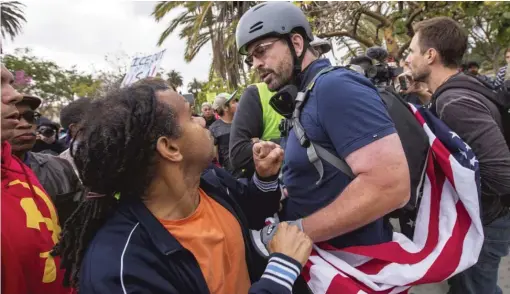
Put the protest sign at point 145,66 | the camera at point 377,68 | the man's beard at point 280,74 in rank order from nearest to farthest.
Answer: the man's beard at point 280,74 → the camera at point 377,68 → the protest sign at point 145,66

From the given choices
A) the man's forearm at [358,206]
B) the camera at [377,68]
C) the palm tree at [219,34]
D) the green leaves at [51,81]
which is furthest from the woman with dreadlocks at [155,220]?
the green leaves at [51,81]

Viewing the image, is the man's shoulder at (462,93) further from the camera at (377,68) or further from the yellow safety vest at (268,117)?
the yellow safety vest at (268,117)

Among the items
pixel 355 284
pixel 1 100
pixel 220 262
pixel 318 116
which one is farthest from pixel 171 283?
pixel 1 100

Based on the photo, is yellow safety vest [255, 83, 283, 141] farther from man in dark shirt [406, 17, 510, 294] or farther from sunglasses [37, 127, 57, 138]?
sunglasses [37, 127, 57, 138]

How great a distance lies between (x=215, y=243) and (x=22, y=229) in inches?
32.2

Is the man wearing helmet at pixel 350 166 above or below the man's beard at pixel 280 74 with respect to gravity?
below

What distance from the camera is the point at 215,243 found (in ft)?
5.41

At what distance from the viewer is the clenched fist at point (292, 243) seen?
159 cm

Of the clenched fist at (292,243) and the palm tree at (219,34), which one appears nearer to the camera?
the clenched fist at (292,243)

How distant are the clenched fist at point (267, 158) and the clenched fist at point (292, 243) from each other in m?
0.34

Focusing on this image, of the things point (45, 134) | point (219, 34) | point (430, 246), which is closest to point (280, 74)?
point (430, 246)

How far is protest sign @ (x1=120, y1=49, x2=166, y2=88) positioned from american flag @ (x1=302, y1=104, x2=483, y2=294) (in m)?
4.01

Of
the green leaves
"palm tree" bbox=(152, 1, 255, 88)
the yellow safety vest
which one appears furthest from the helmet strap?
the green leaves

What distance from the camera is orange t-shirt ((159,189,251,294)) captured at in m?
1.58
